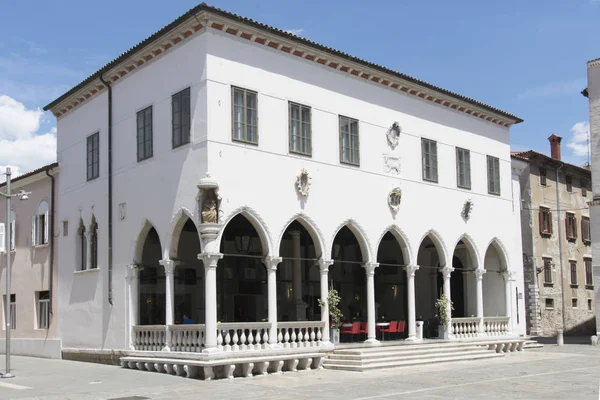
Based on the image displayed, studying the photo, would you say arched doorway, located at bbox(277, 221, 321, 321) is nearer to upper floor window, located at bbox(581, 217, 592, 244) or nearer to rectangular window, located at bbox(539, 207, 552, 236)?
rectangular window, located at bbox(539, 207, 552, 236)

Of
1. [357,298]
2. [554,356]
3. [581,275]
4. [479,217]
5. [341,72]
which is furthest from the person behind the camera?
[581,275]

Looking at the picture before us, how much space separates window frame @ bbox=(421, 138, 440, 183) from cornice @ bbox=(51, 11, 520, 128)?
1515mm

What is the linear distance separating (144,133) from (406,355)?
10061mm

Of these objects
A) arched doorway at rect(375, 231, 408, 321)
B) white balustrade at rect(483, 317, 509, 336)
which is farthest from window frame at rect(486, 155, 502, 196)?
white balustrade at rect(483, 317, 509, 336)

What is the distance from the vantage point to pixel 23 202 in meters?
28.4

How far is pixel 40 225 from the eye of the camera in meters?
27.2

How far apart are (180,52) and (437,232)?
432 inches

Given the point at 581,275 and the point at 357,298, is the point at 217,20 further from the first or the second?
the point at 581,275

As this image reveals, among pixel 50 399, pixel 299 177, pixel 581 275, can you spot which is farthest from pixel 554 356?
pixel 581 275

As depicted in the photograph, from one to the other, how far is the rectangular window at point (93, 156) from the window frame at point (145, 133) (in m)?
2.62

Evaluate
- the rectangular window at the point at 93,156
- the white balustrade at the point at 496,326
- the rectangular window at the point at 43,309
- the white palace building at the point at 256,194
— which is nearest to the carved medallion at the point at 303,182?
the white palace building at the point at 256,194

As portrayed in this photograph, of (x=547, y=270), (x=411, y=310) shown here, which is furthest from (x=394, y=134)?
(x=547, y=270)

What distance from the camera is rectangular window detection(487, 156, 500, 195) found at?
93.1 feet

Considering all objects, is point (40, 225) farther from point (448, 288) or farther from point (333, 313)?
point (448, 288)
